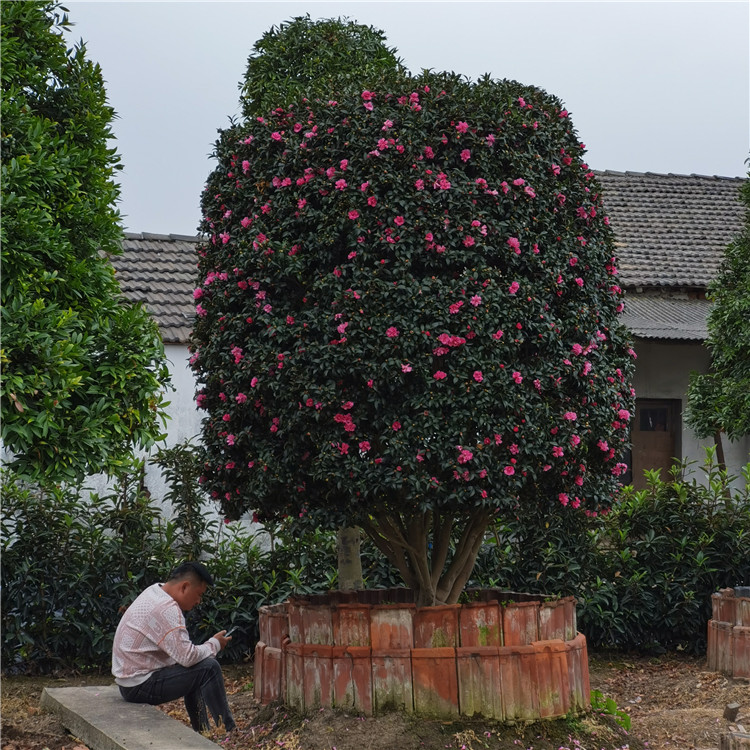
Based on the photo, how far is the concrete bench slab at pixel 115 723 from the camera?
5.19 metres

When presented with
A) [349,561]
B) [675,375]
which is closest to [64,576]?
[349,561]

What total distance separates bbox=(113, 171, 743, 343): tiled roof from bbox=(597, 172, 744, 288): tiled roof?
2 cm

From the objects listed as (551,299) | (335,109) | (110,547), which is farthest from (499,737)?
(110,547)

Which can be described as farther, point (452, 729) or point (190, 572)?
point (190, 572)

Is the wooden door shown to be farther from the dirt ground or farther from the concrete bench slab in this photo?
the concrete bench slab

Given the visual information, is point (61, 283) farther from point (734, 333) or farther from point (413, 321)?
point (734, 333)

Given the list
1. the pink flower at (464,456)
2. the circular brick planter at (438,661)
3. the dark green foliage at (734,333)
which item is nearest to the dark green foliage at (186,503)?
the circular brick planter at (438,661)

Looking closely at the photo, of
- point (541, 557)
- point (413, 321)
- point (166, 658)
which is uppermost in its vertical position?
point (413, 321)

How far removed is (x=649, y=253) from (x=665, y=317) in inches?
91.0

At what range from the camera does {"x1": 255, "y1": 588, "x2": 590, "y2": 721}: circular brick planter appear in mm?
5844

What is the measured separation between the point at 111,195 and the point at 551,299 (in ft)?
8.91

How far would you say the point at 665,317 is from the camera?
14938 mm

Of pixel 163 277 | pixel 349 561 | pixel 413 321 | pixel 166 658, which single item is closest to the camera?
pixel 413 321

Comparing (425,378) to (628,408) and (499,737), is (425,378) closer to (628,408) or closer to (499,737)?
(628,408)
